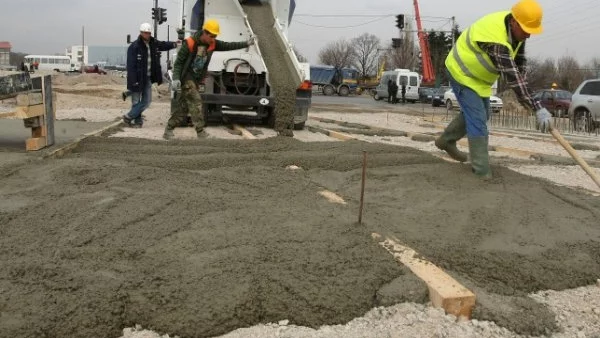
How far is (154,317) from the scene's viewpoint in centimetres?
240

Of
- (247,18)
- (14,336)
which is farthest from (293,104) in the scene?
(14,336)

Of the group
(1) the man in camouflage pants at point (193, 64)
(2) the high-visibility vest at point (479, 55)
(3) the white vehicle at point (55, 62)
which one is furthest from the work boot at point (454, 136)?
(3) the white vehicle at point (55, 62)

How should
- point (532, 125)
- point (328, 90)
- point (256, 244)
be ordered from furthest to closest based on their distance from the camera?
1. point (328, 90)
2. point (532, 125)
3. point (256, 244)

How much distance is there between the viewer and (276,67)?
9.84 metres

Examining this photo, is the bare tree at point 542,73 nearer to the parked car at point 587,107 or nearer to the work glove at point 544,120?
the parked car at point 587,107

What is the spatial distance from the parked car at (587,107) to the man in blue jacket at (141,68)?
11275mm

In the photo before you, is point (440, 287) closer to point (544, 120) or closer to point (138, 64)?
point (544, 120)

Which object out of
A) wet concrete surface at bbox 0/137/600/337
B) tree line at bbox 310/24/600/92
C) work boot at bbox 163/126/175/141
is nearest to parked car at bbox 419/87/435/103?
tree line at bbox 310/24/600/92

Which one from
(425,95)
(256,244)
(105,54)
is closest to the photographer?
(256,244)

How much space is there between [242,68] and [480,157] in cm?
578

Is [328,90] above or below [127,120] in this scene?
above

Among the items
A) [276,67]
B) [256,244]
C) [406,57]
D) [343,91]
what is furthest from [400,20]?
[406,57]

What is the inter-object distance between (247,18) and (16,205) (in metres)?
7.36

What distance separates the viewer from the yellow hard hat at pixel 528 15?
4.82 m
